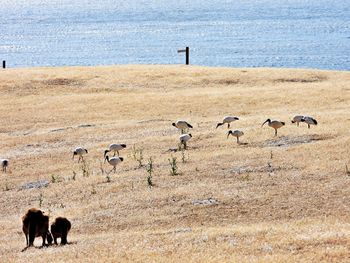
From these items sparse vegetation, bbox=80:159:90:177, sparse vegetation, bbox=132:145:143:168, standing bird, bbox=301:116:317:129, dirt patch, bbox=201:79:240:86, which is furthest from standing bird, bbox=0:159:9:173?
dirt patch, bbox=201:79:240:86

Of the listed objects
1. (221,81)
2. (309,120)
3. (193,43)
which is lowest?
(309,120)

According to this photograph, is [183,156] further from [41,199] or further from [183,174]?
[41,199]

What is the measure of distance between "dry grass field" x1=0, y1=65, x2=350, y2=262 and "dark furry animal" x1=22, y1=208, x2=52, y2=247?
433 millimetres

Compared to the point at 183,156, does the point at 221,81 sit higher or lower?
higher

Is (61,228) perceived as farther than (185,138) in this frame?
No

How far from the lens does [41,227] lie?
2103 cm

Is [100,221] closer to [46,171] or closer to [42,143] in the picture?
[46,171]

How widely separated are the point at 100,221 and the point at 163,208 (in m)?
2.04

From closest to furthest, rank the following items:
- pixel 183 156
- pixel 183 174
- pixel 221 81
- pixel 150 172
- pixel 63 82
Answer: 1. pixel 150 172
2. pixel 183 174
3. pixel 183 156
4. pixel 221 81
5. pixel 63 82

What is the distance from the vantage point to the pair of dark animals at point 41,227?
20.8 meters

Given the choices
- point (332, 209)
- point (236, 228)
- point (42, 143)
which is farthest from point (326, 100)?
point (236, 228)

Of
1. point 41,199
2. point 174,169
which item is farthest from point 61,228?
point 174,169

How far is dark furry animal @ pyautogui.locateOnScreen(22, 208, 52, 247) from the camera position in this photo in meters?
20.8

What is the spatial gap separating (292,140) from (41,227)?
15.1 meters
